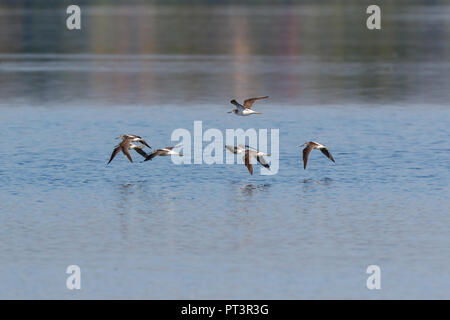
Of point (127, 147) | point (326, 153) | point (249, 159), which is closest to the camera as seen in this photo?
point (249, 159)

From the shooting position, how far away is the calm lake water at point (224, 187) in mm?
18859

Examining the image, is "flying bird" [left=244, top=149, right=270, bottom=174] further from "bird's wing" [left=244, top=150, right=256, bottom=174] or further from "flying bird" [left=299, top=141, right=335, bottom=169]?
"flying bird" [left=299, top=141, right=335, bottom=169]

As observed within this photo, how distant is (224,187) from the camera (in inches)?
1039

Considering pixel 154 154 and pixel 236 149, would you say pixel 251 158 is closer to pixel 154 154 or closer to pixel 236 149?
pixel 236 149

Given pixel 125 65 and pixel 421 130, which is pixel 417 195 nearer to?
pixel 421 130

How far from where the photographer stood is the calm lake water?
18859 mm

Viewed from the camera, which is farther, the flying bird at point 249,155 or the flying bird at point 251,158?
the flying bird at point 249,155

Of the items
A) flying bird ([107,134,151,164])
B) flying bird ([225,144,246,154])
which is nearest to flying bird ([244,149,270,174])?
flying bird ([225,144,246,154])

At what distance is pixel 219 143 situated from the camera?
108 feet

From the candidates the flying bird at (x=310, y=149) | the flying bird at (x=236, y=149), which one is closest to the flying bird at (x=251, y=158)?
the flying bird at (x=236, y=149)

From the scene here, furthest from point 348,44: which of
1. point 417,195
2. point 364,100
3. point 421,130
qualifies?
point 417,195

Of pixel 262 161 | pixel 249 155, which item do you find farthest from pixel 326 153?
pixel 249 155

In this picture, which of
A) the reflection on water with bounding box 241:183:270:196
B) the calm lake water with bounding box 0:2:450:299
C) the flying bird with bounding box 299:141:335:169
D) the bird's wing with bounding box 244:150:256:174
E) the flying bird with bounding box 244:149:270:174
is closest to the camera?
the calm lake water with bounding box 0:2:450:299

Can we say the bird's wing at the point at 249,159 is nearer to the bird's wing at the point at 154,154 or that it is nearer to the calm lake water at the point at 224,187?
the calm lake water at the point at 224,187
